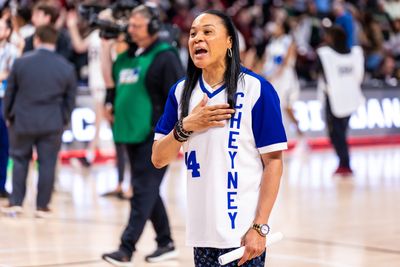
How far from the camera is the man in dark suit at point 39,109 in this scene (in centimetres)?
1064

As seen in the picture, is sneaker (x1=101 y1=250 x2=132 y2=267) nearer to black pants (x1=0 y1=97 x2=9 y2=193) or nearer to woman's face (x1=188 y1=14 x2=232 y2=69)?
woman's face (x1=188 y1=14 x2=232 y2=69)

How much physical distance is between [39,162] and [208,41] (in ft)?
21.0

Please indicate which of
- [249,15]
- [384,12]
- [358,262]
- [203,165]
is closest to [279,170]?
[203,165]

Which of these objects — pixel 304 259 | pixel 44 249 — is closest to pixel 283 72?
pixel 44 249

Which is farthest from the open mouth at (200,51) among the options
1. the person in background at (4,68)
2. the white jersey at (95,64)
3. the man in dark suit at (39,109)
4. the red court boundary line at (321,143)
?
the red court boundary line at (321,143)

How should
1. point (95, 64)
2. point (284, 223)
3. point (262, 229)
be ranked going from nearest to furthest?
point (262, 229), point (284, 223), point (95, 64)

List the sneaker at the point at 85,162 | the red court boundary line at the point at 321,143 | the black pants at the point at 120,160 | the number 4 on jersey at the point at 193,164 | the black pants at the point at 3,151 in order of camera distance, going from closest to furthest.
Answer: the number 4 on jersey at the point at 193,164 → the black pants at the point at 3,151 → the black pants at the point at 120,160 → the sneaker at the point at 85,162 → the red court boundary line at the point at 321,143

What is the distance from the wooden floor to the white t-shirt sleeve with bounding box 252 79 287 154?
3.50 meters

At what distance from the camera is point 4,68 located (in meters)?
11.9

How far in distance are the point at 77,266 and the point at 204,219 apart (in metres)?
3.48

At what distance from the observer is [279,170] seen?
4.74 m

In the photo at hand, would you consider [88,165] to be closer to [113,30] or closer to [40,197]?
[40,197]

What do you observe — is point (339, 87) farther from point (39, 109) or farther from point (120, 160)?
point (39, 109)

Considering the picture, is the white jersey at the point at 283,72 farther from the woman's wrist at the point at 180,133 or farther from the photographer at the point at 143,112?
the woman's wrist at the point at 180,133
